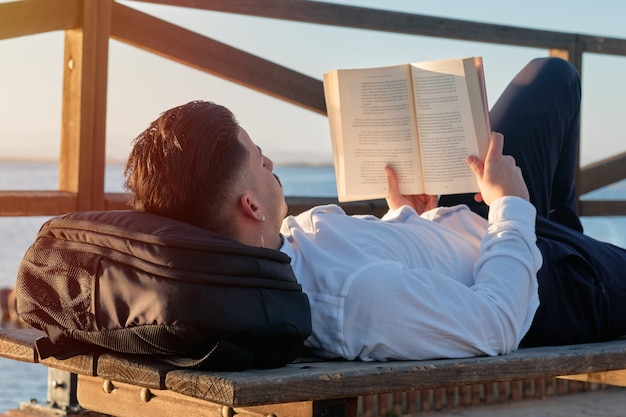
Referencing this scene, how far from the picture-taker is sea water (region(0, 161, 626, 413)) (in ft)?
16.8

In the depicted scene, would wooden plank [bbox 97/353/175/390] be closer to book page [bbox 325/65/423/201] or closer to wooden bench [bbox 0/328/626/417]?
wooden bench [bbox 0/328/626/417]

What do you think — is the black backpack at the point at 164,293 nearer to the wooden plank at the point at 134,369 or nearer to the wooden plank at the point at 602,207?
the wooden plank at the point at 134,369

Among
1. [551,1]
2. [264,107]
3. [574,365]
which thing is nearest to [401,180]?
[574,365]

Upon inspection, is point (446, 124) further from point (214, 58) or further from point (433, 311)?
point (214, 58)

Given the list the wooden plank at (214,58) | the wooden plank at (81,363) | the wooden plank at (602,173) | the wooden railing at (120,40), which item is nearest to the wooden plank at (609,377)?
the wooden plank at (81,363)

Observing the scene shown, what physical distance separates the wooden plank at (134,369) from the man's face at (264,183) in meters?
0.35

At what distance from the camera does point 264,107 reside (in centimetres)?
2573

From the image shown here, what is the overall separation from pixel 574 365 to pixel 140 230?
0.88 metres

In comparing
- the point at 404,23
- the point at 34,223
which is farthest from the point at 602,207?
the point at 34,223

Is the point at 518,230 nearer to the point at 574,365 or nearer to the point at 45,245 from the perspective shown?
the point at 574,365

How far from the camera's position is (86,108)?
3.12m

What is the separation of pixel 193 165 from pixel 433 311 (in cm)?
49

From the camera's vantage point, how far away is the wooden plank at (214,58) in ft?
10.8

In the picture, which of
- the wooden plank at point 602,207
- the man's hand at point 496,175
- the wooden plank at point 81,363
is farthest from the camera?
the wooden plank at point 602,207
